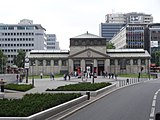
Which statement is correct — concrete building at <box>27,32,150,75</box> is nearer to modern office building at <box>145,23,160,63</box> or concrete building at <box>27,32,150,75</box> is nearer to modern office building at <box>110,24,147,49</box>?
modern office building at <box>110,24,147,49</box>

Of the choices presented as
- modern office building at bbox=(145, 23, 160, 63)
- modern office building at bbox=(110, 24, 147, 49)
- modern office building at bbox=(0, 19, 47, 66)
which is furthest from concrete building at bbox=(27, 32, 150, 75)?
modern office building at bbox=(145, 23, 160, 63)

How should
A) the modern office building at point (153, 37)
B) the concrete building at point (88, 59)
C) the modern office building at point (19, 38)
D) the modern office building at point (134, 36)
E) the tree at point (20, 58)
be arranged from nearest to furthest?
1. the concrete building at point (88, 59)
2. the tree at point (20, 58)
3. the modern office building at point (19, 38)
4. the modern office building at point (153, 37)
5. the modern office building at point (134, 36)

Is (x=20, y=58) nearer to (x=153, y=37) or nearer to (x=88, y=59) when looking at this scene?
(x=88, y=59)

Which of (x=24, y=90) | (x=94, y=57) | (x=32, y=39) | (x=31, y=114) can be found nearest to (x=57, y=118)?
(x=31, y=114)

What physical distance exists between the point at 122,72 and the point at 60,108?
117281 mm

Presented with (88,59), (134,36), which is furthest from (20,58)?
(134,36)

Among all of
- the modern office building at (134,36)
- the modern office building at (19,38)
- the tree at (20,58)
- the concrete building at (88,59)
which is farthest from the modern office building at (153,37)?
the tree at (20,58)

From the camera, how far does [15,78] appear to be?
63312mm

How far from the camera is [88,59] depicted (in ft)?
427

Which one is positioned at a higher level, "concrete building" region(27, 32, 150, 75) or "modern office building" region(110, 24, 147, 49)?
"modern office building" region(110, 24, 147, 49)

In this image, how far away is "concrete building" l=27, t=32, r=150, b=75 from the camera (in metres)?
131

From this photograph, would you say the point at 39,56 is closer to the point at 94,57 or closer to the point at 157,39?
the point at 94,57

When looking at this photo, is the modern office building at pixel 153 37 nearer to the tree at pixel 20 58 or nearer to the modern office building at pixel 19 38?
the modern office building at pixel 19 38

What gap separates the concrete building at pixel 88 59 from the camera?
429 ft
